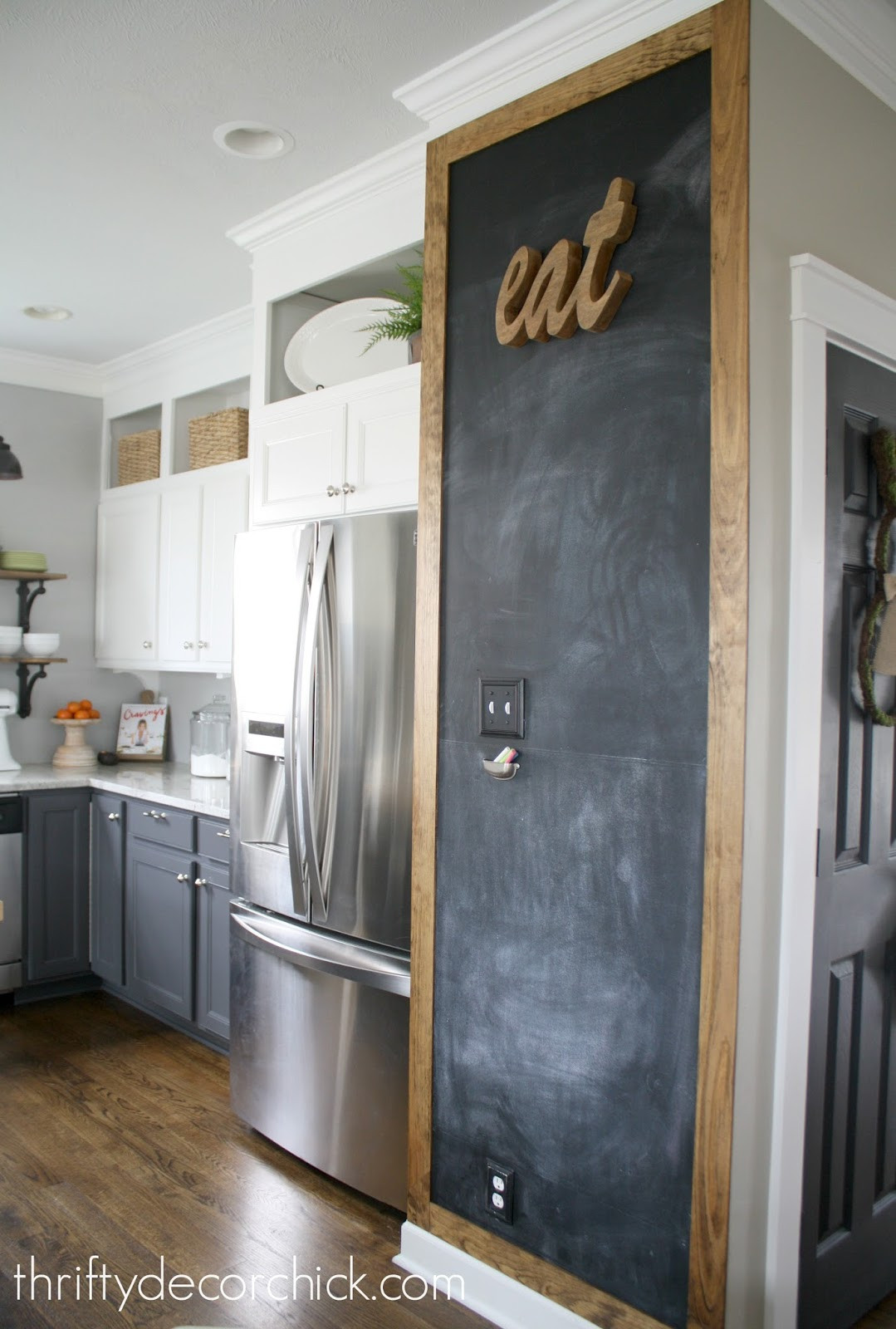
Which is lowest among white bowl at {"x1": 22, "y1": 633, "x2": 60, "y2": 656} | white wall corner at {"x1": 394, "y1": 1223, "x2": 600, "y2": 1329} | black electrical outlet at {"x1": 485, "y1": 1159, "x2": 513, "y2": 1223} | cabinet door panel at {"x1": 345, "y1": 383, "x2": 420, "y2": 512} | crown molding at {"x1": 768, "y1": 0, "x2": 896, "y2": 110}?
white wall corner at {"x1": 394, "y1": 1223, "x2": 600, "y2": 1329}

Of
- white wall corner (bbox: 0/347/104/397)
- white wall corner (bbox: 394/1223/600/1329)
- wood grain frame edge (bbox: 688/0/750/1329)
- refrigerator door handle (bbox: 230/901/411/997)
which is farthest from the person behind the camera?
white wall corner (bbox: 0/347/104/397)

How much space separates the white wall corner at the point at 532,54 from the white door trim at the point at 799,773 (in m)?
0.59

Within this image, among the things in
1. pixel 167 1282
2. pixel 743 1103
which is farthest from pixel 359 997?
pixel 743 1103

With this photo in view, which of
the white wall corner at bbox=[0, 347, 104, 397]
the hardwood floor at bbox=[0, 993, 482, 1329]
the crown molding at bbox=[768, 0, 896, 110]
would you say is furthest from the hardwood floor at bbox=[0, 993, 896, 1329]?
the white wall corner at bbox=[0, 347, 104, 397]

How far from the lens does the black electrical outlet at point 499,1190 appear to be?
7.13ft

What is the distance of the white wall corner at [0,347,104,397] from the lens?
4.66 metres

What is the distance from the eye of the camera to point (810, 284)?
6.32 ft

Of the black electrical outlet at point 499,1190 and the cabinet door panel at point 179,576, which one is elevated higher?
the cabinet door panel at point 179,576

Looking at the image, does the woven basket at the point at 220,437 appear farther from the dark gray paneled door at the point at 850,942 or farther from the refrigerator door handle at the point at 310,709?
the dark gray paneled door at the point at 850,942

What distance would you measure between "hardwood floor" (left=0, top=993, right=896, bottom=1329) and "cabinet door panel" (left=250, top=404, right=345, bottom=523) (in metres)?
1.83

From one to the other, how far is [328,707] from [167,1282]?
4.41ft

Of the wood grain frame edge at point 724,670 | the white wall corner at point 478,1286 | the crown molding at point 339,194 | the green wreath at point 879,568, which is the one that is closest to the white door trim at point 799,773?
the wood grain frame edge at point 724,670

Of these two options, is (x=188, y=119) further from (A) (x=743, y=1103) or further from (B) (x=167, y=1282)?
(B) (x=167, y=1282)

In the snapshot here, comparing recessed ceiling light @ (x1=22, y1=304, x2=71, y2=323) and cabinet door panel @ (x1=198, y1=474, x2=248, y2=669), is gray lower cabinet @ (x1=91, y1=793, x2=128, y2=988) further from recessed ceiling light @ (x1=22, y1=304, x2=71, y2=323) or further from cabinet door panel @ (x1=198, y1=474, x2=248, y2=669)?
recessed ceiling light @ (x1=22, y1=304, x2=71, y2=323)
